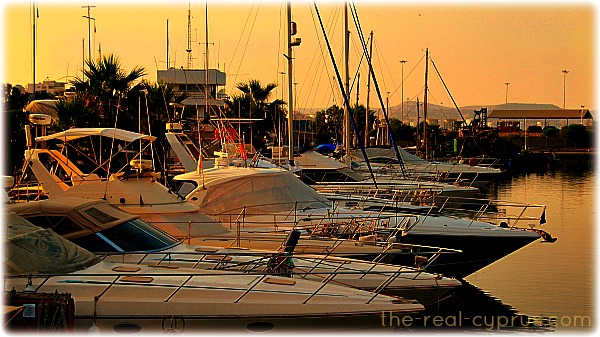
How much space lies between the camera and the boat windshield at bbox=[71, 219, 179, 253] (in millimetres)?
13906

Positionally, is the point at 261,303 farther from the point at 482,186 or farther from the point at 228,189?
the point at 482,186

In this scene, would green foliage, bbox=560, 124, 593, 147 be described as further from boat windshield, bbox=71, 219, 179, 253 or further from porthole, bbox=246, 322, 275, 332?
porthole, bbox=246, 322, 275, 332

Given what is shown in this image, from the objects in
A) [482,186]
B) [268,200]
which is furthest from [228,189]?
[482,186]

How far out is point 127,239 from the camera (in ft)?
46.8

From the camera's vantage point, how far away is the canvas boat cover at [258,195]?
21359 millimetres

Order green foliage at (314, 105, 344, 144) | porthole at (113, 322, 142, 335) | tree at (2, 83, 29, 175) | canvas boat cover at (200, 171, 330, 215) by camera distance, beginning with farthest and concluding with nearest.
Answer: green foliage at (314, 105, 344, 144), tree at (2, 83, 29, 175), canvas boat cover at (200, 171, 330, 215), porthole at (113, 322, 142, 335)

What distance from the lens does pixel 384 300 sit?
475 inches

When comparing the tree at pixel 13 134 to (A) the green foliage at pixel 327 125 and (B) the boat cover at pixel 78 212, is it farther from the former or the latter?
(A) the green foliage at pixel 327 125

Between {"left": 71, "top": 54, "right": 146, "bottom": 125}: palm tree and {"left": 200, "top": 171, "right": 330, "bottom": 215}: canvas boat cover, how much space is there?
375 inches

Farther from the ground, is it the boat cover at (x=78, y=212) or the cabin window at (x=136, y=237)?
the boat cover at (x=78, y=212)

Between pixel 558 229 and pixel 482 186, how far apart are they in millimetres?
19960

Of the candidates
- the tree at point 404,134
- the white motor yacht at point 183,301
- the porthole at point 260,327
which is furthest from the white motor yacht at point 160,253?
the tree at point 404,134

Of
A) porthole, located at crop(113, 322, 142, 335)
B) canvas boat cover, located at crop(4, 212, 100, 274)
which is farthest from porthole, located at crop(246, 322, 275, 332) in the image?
canvas boat cover, located at crop(4, 212, 100, 274)

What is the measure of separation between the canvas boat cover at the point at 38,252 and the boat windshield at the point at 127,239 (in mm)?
882
